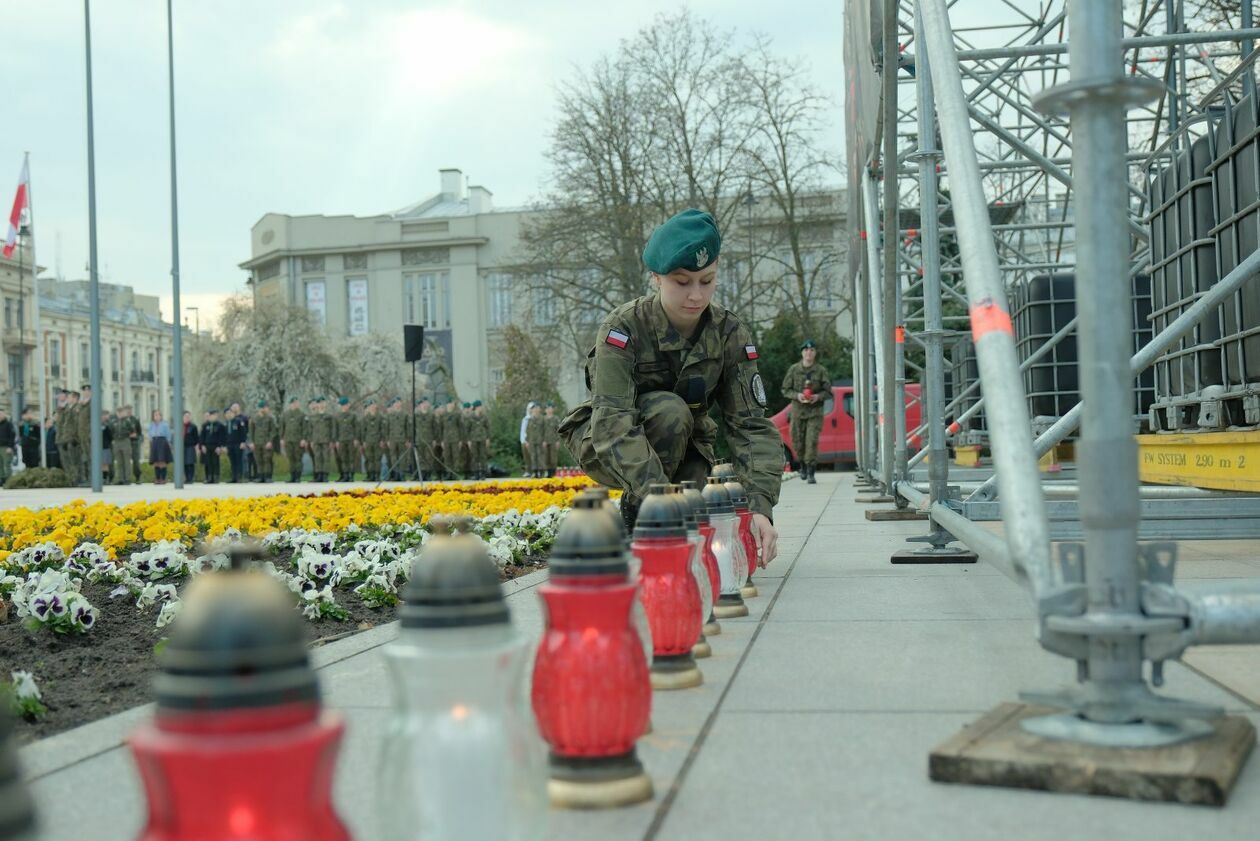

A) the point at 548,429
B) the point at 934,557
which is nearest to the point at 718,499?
the point at 934,557

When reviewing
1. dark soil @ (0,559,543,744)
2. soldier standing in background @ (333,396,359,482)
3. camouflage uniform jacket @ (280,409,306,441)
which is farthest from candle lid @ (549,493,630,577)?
camouflage uniform jacket @ (280,409,306,441)

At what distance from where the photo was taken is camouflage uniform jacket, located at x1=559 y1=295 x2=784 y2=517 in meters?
4.91

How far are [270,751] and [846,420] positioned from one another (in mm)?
Result: 26226

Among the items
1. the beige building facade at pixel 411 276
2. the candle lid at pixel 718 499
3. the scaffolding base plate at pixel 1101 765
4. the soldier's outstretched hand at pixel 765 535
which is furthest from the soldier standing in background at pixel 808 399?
the beige building facade at pixel 411 276

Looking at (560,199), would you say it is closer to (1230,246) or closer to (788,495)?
(788,495)

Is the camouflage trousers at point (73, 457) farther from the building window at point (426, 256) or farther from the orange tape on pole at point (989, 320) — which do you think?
the building window at point (426, 256)

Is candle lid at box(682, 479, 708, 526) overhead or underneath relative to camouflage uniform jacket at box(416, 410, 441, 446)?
underneath

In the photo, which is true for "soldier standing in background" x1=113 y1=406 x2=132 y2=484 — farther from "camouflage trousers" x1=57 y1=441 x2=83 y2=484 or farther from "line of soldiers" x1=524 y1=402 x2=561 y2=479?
"line of soldiers" x1=524 y1=402 x2=561 y2=479

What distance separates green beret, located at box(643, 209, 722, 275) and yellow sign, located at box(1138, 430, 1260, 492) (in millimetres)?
2472

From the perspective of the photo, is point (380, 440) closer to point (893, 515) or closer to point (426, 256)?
point (893, 515)

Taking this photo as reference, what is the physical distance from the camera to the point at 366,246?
6975cm

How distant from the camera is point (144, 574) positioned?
243 inches

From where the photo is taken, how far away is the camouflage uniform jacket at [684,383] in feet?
16.1

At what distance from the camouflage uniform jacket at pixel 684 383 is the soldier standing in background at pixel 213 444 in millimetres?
26779
